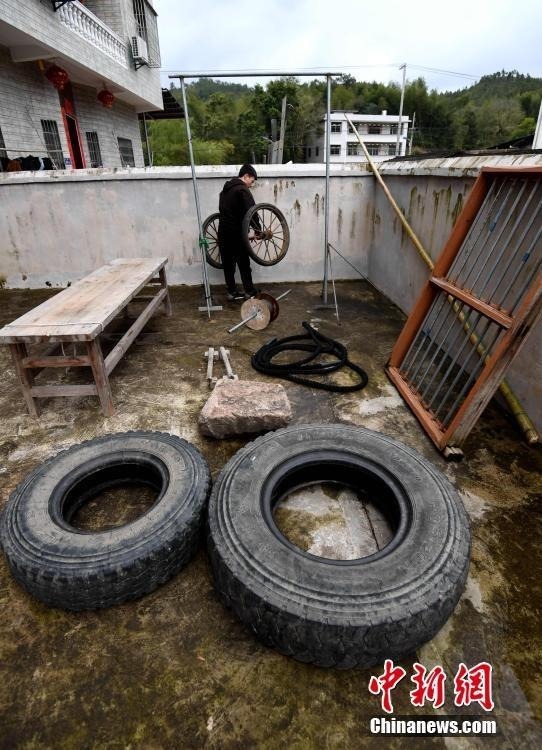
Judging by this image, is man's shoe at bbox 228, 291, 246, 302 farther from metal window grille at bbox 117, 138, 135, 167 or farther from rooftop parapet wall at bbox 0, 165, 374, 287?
metal window grille at bbox 117, 138, 135, 167

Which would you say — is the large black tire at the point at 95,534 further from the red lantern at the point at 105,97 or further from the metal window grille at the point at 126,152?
the metal window grille at the point at 126,152

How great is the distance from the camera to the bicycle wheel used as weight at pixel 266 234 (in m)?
4.86

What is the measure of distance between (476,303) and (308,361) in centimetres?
145

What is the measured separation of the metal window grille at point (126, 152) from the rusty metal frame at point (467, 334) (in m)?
13.3

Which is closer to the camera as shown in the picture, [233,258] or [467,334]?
[467,334]

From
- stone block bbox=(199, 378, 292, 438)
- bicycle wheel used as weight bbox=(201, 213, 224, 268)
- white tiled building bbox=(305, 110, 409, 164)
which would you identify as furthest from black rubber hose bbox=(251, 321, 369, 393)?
white tiled building bbox=(305, 110, 409, 164)

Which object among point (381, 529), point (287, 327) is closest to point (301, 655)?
point (381, 529)

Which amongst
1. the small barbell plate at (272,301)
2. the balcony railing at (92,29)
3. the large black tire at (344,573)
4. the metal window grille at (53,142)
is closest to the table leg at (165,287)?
the small barbell plate at (272,301)

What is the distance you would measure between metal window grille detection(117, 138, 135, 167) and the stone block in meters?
13.4

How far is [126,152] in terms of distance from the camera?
1378 cm

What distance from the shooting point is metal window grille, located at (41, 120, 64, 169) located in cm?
859

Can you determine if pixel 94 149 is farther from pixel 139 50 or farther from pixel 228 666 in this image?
A: pixel 228 666

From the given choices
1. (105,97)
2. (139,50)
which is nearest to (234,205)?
(105,97)

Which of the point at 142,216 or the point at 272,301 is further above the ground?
the point at 142,216
